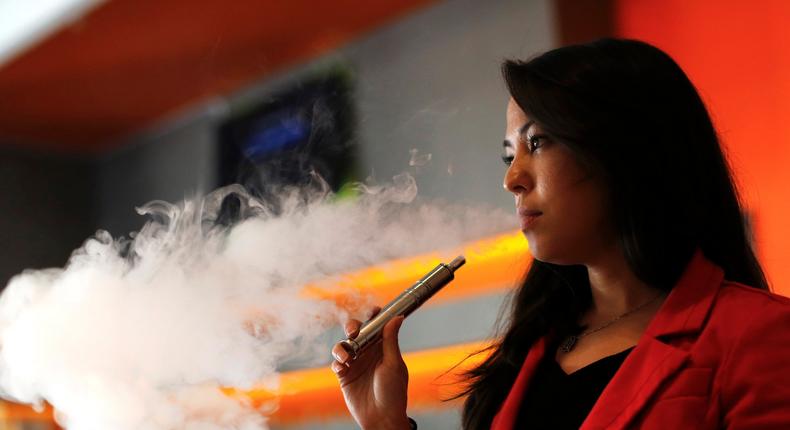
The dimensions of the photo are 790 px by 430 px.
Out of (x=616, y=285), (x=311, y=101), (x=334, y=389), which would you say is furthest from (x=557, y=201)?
(x=334, y=389)

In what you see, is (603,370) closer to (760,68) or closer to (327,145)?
(760,68)

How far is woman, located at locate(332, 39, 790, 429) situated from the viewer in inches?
35.8

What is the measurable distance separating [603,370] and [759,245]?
34.8 inches

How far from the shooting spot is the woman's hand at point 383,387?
115 cm

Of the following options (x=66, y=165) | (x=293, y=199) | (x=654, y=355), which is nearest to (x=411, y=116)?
(x=293, y=199)

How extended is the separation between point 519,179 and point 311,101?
1415 mm

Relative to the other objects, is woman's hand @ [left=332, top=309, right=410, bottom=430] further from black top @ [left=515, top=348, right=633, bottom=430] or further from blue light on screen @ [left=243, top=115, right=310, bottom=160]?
blue light on screen @ [left=243, top=115, right=310, bottom=160]

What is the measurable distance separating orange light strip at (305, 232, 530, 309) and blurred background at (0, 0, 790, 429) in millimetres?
37

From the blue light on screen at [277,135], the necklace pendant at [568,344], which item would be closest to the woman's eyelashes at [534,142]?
the necklace pendant at [568,344]

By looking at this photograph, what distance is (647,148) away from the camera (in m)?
0.99

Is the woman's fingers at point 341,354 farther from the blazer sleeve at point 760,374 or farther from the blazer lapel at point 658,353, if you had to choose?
the blazer sleeve at point 760,374

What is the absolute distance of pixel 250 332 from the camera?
1.59m

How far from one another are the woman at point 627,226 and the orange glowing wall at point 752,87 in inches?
28.7

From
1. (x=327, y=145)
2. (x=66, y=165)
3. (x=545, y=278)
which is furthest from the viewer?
(x=66, y=165)
